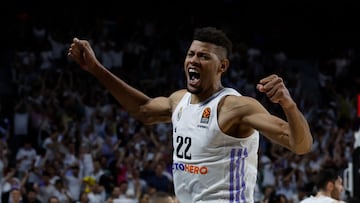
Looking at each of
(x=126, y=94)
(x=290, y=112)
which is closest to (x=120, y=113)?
Result: (x=126, y=94)

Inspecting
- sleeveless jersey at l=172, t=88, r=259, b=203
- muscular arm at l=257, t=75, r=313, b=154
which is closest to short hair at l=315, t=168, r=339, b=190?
sleeveless jersey at l=172, t=88, r=259, b=203

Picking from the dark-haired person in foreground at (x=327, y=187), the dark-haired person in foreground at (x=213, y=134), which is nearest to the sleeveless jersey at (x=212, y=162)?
the dark-haired person in foreground at (x=213, y=134)

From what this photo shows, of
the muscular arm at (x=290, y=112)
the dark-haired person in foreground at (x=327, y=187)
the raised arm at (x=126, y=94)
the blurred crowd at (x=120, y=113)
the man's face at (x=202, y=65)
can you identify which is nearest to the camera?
the muscular arm at (x=290, y=112)

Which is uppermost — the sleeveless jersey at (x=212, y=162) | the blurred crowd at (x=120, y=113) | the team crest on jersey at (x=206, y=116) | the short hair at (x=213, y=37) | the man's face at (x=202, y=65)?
the short hair at (x=213, y=37)

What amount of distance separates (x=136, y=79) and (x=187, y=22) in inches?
127

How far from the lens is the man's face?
169 inches

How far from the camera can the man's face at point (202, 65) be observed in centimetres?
429

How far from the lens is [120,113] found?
47.6 feet

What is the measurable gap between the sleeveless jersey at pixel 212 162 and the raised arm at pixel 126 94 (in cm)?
44

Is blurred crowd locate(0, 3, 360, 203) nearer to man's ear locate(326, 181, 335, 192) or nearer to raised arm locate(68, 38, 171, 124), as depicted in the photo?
man's ear locate(326, 181, 335, 192)

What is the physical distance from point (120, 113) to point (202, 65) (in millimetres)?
10310

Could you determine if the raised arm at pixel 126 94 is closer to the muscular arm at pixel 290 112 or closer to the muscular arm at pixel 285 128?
the muscular arm at pixel 285 128

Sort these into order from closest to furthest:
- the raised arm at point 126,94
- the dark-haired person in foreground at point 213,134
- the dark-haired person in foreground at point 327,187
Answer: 1. the dark-haired person in foreground at point 213,134
2. the raised arm at point 126,94
3. the dark-haired person in foreground at point 327,187

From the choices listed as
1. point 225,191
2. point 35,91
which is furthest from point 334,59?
point 225,191
